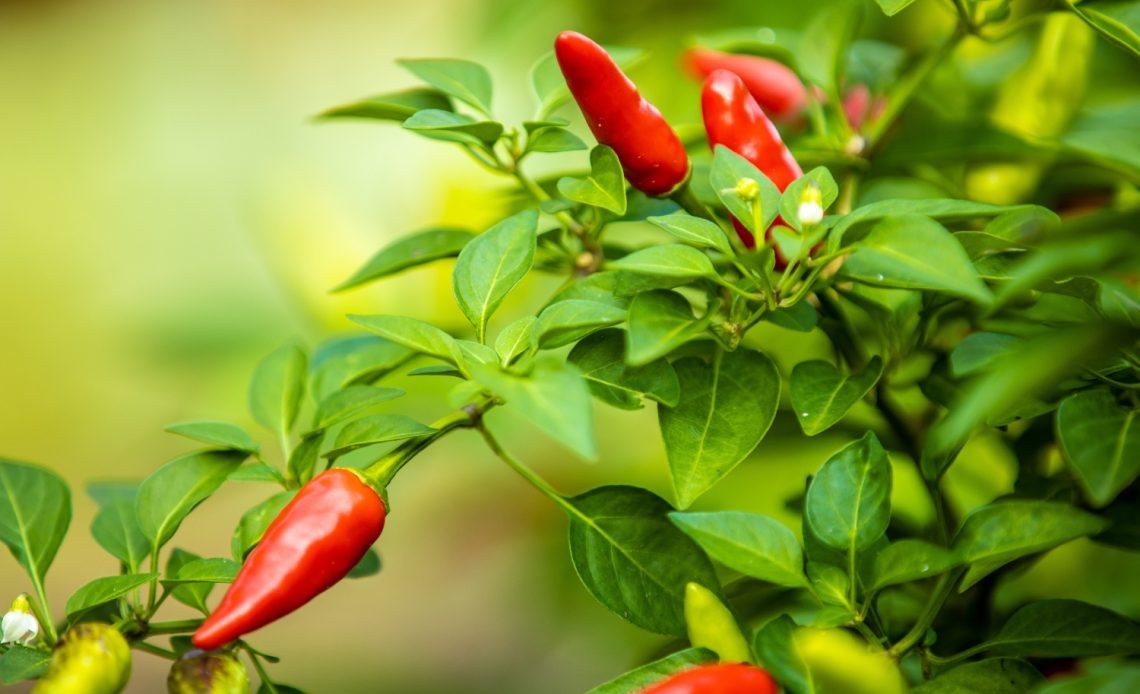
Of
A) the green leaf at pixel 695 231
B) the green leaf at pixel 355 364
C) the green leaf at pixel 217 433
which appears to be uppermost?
the green leaf at pixel 695 231

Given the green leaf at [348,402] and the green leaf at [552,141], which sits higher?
the green leaf at [552,141]

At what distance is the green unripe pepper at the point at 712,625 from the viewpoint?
1.52 feet

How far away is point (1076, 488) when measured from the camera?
1.72 feet

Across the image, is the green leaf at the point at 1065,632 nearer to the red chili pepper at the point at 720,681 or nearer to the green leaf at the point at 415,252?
the red chili pepper at the point at 720,681

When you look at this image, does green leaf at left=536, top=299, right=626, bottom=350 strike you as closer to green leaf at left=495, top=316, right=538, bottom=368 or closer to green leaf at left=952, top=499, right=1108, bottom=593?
green leaf at left=495, top=316, right=538, bottom=368

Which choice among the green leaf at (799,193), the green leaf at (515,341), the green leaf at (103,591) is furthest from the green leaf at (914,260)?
the green leaf at (103,591)

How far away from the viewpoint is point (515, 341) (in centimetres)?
49

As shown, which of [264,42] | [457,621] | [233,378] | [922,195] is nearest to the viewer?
[922,195]

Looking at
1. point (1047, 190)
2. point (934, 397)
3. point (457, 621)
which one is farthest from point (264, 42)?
point (934, 397)

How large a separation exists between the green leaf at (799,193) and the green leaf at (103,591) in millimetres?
333

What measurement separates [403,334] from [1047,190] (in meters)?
0.53

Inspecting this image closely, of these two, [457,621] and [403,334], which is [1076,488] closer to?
[403,334]

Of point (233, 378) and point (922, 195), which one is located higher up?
point (922, 195)

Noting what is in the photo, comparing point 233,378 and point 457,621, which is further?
point 457,621
